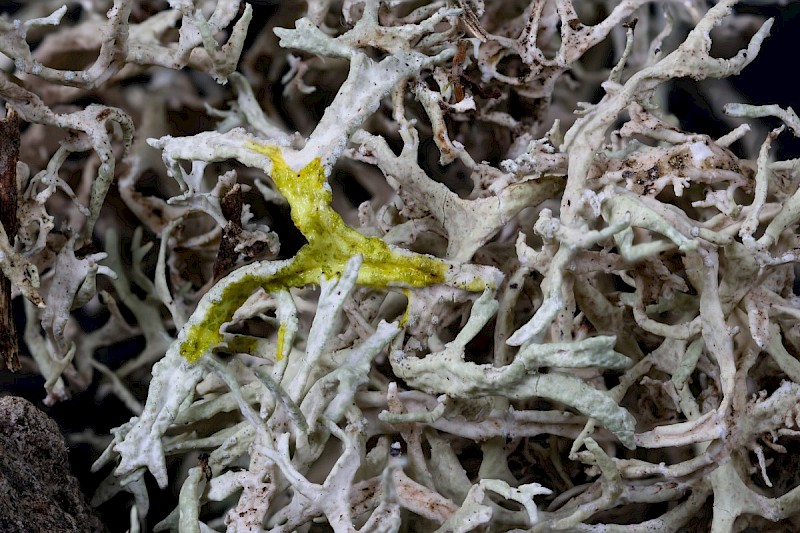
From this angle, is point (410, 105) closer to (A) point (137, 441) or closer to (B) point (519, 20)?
(B) point (519, 20)

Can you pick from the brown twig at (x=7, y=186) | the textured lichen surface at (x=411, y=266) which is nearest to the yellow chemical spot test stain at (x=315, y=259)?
the textured lichen surface at (x=411, y=266)

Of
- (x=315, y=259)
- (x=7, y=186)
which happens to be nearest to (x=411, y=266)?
(x=315, y=259)

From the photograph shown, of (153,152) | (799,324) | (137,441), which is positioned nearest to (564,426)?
(799,324)

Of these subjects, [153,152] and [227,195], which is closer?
[227,195]

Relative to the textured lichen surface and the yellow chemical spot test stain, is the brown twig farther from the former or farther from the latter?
the yellow chemical spot test stain

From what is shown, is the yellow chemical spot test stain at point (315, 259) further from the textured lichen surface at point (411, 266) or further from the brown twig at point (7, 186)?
the brown twig at point (7, 186)

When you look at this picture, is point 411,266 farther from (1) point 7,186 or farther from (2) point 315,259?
(1) point 7,186

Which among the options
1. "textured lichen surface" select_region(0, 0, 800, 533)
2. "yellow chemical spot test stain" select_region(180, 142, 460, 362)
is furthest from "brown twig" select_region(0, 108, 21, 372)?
"yellow chemical spot test stain" select_region(180, 142, 460, 362)
